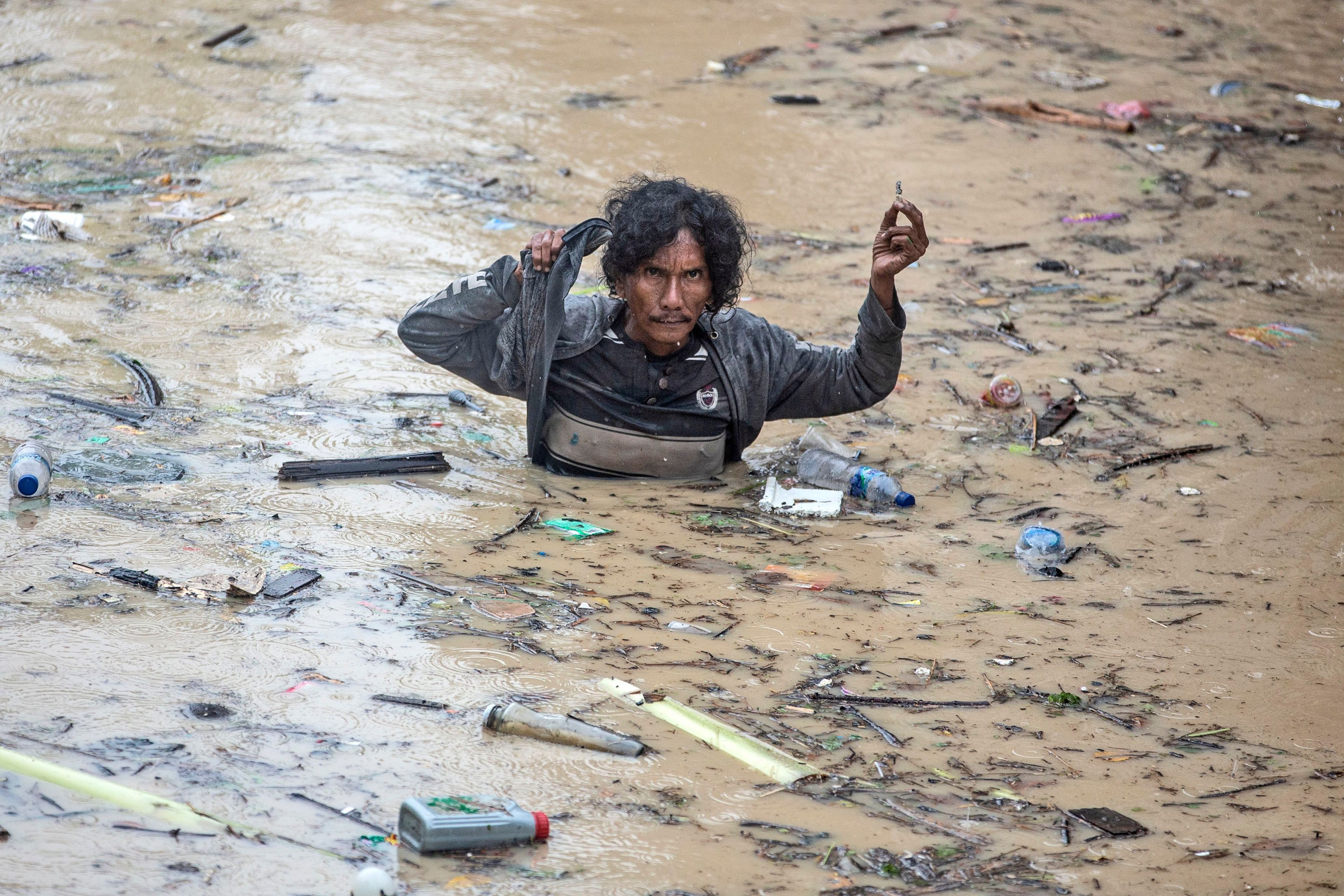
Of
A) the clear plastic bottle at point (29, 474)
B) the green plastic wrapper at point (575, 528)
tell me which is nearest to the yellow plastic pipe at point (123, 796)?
the clear plastic bottle at point (29, 474)

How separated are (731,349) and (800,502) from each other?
1.87 feet

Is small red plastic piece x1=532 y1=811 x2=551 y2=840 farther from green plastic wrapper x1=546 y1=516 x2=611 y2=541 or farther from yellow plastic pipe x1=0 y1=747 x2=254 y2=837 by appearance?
green plastic wrapper x1=546 y1=516 x2=611 y2=541

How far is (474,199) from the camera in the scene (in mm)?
7055

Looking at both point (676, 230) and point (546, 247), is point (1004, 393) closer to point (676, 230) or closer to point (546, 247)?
point (676, 230)

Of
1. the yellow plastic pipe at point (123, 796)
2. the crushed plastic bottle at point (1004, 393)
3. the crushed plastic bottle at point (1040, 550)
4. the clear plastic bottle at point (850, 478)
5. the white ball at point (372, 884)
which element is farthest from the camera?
the crushed plastic bottle at point (1004, 393)

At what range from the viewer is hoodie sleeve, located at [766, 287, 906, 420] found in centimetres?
418

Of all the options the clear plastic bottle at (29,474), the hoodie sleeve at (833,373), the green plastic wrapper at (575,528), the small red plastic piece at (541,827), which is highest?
the hoodie sleeve at (833,373)

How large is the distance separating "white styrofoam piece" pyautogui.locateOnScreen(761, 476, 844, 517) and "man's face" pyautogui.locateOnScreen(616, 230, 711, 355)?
61 cm

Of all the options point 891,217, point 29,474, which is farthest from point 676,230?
point 29,474

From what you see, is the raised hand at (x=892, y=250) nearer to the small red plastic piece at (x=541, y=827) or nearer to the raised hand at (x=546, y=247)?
the raised hand at (x=546, y=247)

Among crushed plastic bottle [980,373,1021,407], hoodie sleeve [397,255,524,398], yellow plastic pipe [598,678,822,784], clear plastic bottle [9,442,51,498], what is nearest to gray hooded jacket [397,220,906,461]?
hoodie sleeve [397,255,524,398]

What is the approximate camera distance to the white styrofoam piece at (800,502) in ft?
13.6

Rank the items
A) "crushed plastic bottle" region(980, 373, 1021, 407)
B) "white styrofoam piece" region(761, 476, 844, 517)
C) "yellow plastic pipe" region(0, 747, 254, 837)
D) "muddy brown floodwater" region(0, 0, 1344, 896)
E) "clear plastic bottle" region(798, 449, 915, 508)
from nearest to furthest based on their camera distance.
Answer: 1. "yellow plastic pipe" region(0, 747, 254, 837)
2. "muddy brown floodwater" region(0, 0, 1344, 896)
3. "white styrofoam piece" region(761, 476, 844, 517)
4. "clear plastic bottle" region(798, 449, 915, 508)
5. "crushed plastic bottle" region(980, 373, 1021, 407)

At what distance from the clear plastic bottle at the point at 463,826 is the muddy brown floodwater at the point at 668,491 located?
1.6 inches
